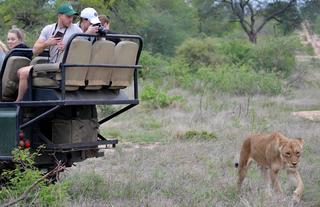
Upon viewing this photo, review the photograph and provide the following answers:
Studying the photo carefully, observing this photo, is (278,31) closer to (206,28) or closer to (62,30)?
(206,28)

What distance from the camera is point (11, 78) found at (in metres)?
7.29

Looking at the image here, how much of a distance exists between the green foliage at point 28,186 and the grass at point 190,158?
0.28 m

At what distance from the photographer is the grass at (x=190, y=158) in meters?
7.70

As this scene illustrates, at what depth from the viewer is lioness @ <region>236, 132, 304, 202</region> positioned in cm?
812

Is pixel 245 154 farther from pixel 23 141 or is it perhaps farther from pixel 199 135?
pixel 199 135

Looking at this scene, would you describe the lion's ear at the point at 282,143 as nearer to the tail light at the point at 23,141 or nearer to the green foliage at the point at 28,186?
the green foliage at the point at 28,186

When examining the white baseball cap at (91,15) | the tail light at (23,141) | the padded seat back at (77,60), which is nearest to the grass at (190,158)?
the tail light at (23,141)

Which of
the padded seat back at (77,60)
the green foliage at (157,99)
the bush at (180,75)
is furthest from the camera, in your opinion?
the bush at (180,75)

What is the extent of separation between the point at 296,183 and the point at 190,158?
9.83 ft

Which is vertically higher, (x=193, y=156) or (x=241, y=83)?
(x=241, y=83)

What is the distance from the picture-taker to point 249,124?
14.8m

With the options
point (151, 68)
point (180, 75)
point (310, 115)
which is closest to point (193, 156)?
point (310, 115)

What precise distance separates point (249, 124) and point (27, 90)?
8253 mm

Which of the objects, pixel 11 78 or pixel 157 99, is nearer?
pixel 11 78
